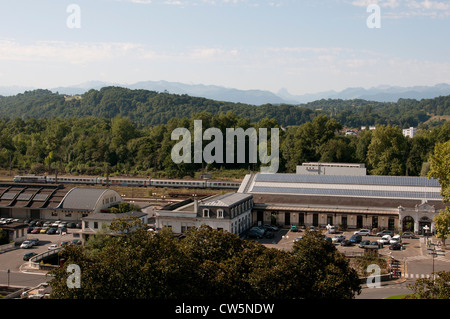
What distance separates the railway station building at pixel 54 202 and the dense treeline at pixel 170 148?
701 inches

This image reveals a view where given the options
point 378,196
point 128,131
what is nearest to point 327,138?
point 378,196

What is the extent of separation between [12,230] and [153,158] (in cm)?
3559

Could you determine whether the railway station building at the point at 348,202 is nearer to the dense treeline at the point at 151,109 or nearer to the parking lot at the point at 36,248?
the parking lot at the point at 36,248

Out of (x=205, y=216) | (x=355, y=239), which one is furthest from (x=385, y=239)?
(x=205, y=216)

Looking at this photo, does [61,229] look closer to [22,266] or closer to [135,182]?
[22,266]

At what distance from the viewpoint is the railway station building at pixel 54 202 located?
3494 centimetres

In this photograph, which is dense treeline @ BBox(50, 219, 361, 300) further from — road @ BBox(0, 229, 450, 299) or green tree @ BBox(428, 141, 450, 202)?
green tree @ BBox(428, 141, 450, 202)

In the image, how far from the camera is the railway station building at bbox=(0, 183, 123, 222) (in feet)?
115

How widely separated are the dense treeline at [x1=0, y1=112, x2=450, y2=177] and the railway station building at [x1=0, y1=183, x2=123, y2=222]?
1780 cm

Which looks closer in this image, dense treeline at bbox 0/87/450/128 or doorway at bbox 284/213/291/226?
doorway at bbox 284/213/291/226

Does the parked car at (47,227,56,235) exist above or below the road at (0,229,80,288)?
above

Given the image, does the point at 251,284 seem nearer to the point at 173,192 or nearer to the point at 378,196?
the point at 378,196

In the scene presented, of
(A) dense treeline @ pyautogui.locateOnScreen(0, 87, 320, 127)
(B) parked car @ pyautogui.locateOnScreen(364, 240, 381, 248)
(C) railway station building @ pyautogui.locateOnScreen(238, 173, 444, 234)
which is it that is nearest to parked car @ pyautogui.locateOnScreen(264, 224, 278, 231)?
(C) railway station building @ pyautogui.locateOnScreen(238, 173, 444, 234)

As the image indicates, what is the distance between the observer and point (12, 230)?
29.5 m
